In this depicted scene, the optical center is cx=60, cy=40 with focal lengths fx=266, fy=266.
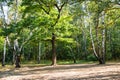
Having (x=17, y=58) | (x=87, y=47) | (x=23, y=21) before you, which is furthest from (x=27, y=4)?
(x=87, y=47)

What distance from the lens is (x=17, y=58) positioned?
30938mm

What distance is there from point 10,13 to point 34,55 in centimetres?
2233

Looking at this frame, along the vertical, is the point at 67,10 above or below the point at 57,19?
above

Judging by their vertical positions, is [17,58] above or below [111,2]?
below

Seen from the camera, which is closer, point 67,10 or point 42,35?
point 42,35

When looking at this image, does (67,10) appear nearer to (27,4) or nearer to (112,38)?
(27,4)

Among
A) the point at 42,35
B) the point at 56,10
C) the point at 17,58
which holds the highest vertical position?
the point at 56,10

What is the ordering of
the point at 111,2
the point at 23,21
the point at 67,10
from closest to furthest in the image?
the point at 111,2, the point at 23,21, the point at 67,10

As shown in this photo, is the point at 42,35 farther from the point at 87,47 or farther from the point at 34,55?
the point at 34,55

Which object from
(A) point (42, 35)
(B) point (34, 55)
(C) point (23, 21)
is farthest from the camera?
(B) point (34, 55)

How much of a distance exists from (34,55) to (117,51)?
2105 centimetres

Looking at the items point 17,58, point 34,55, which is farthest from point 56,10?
point 34,55

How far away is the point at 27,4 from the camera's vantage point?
97.0ft

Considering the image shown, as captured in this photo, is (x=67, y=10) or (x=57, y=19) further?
(x=67, y=10)
